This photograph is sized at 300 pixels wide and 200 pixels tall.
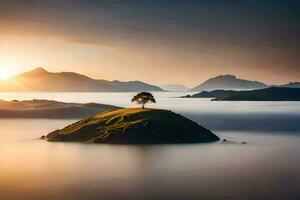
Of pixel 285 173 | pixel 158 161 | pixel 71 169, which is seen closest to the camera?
pixel 285 173

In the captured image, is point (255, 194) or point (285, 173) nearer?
point (255, 194)

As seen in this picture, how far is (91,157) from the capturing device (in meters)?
190

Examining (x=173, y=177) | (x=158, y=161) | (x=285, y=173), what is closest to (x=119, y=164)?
(x=158, y=161)

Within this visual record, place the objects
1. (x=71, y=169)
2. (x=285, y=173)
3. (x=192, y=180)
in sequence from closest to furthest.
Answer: (x=192, y=180)
(x=285, y=173)
(x=71, y=169)

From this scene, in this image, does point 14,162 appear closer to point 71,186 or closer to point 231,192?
point 71,186

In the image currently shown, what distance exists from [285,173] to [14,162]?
329ft

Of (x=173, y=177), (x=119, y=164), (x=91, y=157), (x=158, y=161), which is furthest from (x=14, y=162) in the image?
(x=173, y=177)

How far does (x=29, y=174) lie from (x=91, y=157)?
1457 inches

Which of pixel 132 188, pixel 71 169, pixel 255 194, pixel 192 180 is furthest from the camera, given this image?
pixel 71 169

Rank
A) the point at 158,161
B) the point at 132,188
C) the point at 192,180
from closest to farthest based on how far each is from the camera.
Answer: the point at 132,188 → the point at 192,180 → the point at 158,161

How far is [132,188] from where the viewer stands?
129 metres

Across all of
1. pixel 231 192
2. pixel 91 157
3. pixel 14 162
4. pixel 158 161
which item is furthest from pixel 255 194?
pixel 14 162

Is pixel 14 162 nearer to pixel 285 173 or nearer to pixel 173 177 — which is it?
pixel 173 177

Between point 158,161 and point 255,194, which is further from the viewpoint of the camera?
point 158,161
